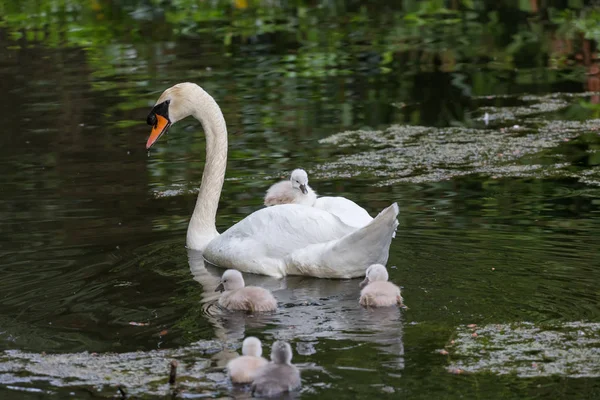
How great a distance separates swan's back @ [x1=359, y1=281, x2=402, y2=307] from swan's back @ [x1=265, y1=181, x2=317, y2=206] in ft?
6.16

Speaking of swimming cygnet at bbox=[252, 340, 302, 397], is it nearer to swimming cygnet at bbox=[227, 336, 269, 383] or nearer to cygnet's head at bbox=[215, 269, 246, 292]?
swimming cygnet at bbox=[227, 336, 269, 383]

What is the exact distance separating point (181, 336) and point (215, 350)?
36 centimetres

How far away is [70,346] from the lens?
6.49 meters

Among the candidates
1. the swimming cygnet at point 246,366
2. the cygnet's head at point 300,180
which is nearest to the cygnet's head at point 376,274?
the cygnet's head at point 300,180

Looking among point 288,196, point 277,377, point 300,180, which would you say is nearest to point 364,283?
point 300,180

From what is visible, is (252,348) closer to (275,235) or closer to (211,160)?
(275,235)

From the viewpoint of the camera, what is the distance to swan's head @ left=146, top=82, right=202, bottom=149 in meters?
9.55

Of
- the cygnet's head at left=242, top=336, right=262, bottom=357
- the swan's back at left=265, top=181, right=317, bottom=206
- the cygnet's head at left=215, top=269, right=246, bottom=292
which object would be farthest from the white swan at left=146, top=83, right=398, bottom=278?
the cygnet's head at left=242, top=336, right=262, bottom=357

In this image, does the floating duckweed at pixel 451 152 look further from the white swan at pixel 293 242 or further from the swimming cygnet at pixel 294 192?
the white swan at pixel 293 242

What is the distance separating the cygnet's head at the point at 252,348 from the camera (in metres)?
5.71

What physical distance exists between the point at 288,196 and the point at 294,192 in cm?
17

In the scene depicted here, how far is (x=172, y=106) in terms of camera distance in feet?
31.4

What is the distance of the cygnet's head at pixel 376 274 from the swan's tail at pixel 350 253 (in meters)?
0.25

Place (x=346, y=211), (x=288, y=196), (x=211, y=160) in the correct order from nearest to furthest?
1. (x=346, y=211)
2. (x=288, y=196)
3. (x=211, y=160)
